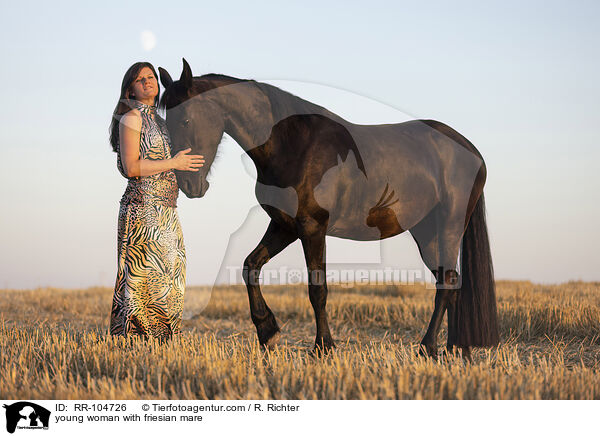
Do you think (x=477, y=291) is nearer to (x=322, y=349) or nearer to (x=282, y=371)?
(x=322, y=349)

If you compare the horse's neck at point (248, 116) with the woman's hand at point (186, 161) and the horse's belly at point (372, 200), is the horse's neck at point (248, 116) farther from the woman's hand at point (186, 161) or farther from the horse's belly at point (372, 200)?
the horse's belly at point (372, 200)

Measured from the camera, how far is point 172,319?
5109 mm

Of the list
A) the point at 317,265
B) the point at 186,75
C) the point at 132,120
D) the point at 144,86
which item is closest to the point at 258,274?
the point at 317,265

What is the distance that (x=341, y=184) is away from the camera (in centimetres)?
496

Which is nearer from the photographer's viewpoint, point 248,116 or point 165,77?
point 165,77

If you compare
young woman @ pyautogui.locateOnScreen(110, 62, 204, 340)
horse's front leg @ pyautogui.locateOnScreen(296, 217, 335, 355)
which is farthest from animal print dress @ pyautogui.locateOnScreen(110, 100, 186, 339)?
horse's front leg @ pyautogui.locateOnScreen(296, 217, 335, 355)

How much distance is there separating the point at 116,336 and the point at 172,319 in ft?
1.84

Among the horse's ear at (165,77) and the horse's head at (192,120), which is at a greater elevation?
the horse's ear at (165,77)

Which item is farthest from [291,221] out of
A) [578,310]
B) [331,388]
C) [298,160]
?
[578,310]

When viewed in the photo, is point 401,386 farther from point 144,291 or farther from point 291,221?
point 144,291

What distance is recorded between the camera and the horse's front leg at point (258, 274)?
5066 mm

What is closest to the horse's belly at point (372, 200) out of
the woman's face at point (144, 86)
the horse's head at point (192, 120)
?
the horse's head at point (192, 120)

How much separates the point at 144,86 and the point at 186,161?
3.28ft
